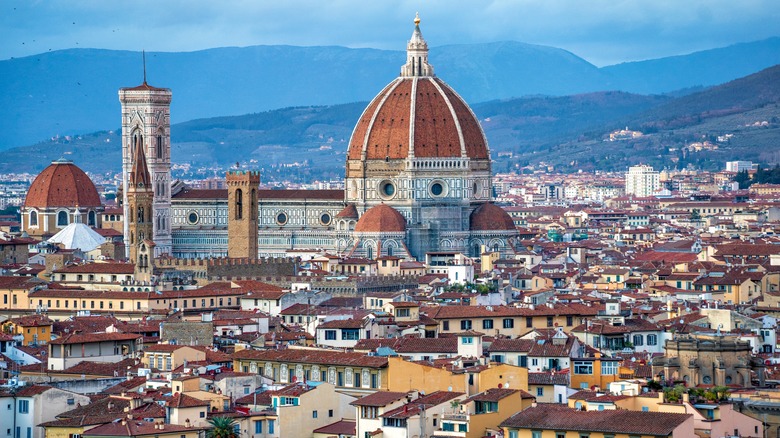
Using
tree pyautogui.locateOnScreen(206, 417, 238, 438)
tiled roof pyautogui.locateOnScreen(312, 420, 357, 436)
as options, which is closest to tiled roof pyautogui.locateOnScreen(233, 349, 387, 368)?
tiled roof pyautogui.locateOnScreen(312, 420, 357, 436)

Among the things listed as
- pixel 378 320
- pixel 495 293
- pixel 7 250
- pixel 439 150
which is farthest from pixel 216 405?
pixel 439 150

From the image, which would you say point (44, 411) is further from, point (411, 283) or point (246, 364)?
point (411, 283)

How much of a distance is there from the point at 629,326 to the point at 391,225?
58.1 meters

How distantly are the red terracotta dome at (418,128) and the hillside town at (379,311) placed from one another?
0.12 m

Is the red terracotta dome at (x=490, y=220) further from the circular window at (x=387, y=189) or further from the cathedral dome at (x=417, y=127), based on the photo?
the circular window at (x=387, y=189)

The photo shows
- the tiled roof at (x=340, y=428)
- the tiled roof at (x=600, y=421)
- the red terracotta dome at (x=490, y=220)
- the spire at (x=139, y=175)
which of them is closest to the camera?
the tiled roof at (x=600, y=421)

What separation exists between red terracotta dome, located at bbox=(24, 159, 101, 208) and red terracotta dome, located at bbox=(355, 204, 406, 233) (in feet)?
90.9

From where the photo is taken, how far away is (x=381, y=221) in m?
116

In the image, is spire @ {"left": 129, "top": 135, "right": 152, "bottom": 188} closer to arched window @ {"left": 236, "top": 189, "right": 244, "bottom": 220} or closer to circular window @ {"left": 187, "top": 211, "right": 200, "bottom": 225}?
arched window @ {"left": 236, "top": 189, "right": 244, "bottom": 220}

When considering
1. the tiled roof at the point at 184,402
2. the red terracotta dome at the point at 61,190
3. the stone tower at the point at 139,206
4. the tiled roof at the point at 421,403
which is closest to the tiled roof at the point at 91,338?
the tiled roof at the point at 184,402

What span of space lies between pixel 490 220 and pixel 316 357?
67984 mm

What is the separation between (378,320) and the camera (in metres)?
58.6

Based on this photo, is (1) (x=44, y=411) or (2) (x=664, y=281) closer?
(1) (x=44, y=411)

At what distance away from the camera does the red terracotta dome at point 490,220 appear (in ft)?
386
